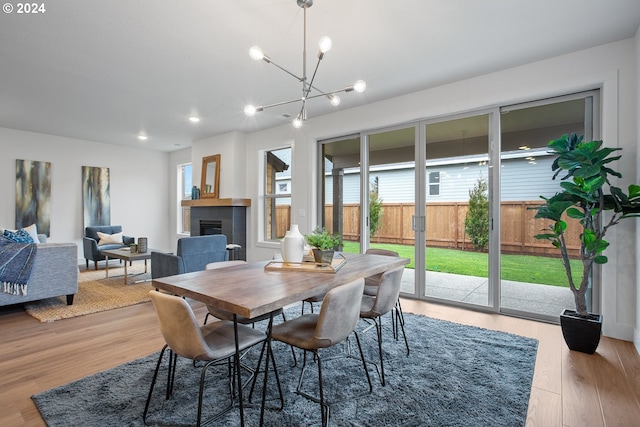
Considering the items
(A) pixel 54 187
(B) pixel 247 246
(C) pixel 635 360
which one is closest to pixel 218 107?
(B) pixel 247 246

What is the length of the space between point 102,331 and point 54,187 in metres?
4.84

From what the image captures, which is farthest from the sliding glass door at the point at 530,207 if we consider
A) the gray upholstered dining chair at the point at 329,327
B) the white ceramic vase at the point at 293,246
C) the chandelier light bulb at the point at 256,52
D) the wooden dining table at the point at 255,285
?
the chandelier light bulb at the point at 256,52

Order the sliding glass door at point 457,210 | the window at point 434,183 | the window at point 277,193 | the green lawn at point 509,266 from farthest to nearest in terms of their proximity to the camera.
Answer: the window at point 277,193 < the window at point 434,183 < the sliding glass door at point 457,210 < the green lawn at point 509,266

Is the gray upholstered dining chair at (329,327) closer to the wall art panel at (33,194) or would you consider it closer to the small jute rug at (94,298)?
the small jute rug at (94,298)

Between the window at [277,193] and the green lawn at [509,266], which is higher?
the window at [277,193]

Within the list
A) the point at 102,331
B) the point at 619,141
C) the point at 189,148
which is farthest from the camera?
the point at 189,148

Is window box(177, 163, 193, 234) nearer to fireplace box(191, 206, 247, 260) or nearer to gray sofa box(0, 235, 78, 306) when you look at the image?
fireplace box(191, 206, 247, 260)

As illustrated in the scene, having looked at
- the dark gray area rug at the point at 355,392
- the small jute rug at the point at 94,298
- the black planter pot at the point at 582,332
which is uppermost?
the black planter pot at the point at 582,332

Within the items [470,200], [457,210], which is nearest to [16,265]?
[457,210]

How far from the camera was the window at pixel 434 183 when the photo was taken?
3.94 metres

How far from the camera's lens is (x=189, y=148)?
24.8 feet

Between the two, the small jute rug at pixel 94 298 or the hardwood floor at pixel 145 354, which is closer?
the hardwood floor at pixel 145 354

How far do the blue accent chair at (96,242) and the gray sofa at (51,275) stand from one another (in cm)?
217

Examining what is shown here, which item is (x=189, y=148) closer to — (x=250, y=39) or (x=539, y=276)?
(x=250, y=39)
